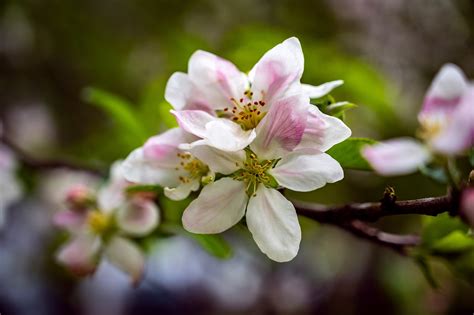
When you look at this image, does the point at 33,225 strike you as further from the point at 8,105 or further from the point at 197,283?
the point at 197,283

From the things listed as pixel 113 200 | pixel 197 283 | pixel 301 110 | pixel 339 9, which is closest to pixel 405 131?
pixel 339 9

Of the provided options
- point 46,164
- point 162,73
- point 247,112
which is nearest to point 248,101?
point 247,112

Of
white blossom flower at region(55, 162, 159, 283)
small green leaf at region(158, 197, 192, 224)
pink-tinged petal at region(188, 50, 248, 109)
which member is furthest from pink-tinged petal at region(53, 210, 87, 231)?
pink-tinged petal at region(188, 50, 248, 109)

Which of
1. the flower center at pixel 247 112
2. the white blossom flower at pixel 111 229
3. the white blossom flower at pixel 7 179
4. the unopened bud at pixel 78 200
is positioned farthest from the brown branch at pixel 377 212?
the white blossom flower at pixel 7 179

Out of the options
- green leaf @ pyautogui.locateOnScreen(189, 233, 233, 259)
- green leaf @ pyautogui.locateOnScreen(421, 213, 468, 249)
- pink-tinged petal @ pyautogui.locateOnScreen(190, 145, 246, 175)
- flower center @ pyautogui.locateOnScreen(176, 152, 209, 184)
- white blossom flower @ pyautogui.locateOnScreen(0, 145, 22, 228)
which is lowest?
white blossom flower @ pyautogui.locateOnScreen(0, 145, 22, 228)

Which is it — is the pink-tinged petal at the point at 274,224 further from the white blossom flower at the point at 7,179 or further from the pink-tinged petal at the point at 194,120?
the white blossom flower at the point at 7,179

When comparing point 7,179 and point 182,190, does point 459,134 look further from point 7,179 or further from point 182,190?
point 7,179

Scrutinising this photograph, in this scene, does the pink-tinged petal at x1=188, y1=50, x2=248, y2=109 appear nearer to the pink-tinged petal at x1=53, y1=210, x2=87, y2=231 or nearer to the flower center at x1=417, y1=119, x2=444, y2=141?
the flower center at x1=417, y1=119, x2=444, y2=141
